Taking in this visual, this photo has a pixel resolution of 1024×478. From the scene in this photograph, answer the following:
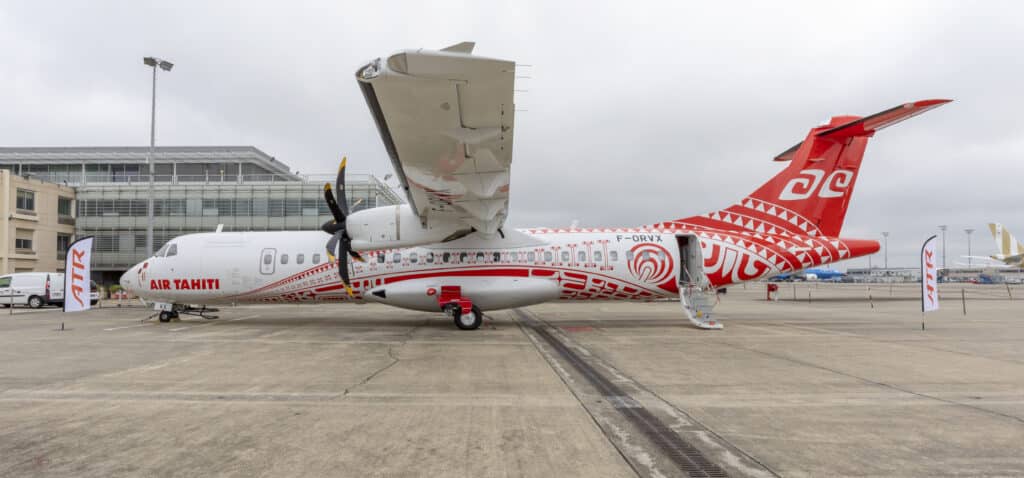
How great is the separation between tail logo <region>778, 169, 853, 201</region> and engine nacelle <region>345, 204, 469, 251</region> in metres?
10.2

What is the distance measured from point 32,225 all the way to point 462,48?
42122 millimetres

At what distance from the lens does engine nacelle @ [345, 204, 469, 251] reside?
12.7m

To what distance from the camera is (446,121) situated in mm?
7379

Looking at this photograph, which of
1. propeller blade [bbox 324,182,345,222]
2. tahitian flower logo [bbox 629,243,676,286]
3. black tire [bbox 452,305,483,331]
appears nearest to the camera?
propeller blade [bbox 324,182,345,222]

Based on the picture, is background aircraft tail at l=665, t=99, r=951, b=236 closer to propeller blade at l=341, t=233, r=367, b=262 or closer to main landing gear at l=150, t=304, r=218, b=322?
propeller blade at l=341, t=233, r=367, b=262

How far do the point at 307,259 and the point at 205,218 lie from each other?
24.7 meters

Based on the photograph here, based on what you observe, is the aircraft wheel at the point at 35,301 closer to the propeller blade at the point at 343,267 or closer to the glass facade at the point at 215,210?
the glass facade at the point at 215,210

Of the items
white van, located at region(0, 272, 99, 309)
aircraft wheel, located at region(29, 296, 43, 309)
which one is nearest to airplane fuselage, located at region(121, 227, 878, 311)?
white van, located at region(0, 272, 99, 309)

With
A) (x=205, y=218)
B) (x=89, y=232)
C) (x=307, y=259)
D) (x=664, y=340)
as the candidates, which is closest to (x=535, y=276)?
(x=664, y=340)

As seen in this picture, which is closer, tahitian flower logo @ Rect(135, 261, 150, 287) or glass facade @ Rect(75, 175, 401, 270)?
tahitian flower logo @ Rect(135, 261, 150, 287)

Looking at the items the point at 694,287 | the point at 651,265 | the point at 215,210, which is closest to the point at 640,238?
the point at 651,265

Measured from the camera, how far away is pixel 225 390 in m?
6.76

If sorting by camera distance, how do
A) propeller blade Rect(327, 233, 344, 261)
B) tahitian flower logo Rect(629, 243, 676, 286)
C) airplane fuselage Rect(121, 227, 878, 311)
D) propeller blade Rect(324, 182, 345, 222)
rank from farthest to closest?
tahitian flower logo Rect(629, 243, 676, 286) → airplane fuselage Rect(121, 227, 878, 311) → propeller blade Rect(327, 233, 344, 261) → propeller blade Rect(324, 182, 345, 222)

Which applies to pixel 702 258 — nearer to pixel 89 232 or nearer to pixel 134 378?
pixel 134 378
